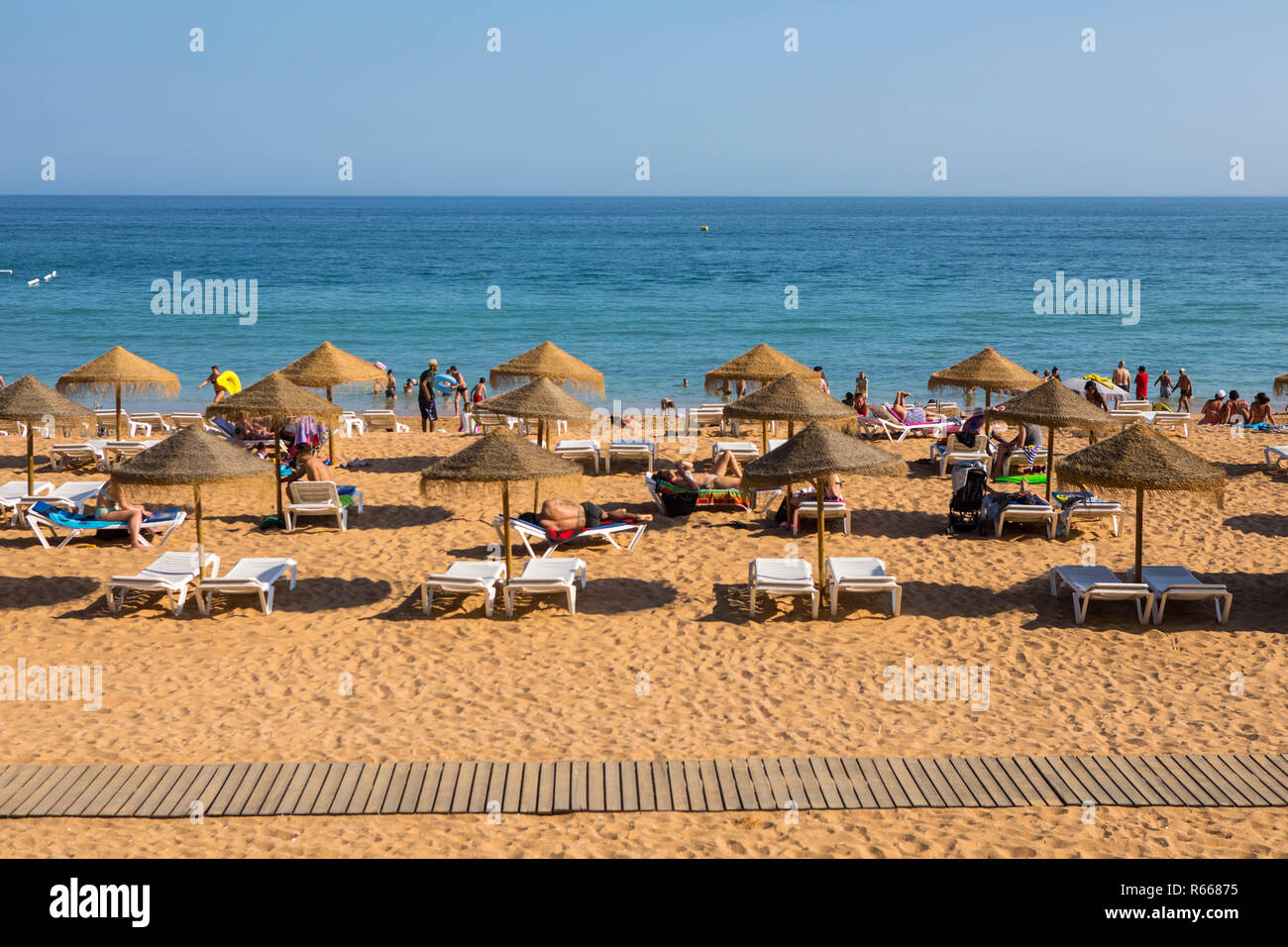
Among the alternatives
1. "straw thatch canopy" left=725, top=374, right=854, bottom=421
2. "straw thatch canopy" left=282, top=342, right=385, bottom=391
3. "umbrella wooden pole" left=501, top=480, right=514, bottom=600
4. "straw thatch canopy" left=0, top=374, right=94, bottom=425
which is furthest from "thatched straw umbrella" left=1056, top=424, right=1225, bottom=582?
"straw thatch canopy" left=0, top=374, right=94, bottom=425

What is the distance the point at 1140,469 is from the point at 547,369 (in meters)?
8.78

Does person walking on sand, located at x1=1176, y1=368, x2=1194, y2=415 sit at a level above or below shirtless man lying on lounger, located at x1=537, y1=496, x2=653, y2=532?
above

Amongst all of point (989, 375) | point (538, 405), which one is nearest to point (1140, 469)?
point (989, 375)

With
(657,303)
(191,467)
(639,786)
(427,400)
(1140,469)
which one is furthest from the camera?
(657,303)

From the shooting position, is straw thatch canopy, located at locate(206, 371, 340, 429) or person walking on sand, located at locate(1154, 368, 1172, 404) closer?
straw thatch canopy, located at locate(206, 371, 340, 429)

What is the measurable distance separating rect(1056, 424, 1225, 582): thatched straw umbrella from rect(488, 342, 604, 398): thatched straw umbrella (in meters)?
7.89

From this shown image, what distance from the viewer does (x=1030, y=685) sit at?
8398mm

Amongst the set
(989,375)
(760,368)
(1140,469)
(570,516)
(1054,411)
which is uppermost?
(760,368)

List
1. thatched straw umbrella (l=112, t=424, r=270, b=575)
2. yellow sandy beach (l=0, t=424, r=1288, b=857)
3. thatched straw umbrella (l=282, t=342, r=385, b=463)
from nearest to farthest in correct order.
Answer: yellow sandy beach (l=0, t=424, r=1288, b=857) < thatched straw umbrella (l=112, t=424, r=270, b=575) < thatched straw umbrella (l=282, t=342, r=385, b=463)

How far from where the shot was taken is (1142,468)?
9359mm

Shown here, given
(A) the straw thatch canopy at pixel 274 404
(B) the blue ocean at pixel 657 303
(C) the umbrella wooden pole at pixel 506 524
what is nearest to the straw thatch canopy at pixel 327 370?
(A) the straw thatch canopy at pixel 274 404

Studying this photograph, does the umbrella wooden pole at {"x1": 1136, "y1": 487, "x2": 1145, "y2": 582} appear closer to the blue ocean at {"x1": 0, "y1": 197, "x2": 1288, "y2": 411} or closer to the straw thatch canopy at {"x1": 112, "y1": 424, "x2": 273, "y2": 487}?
the straw thatch canopy at {"x1": 112, "y1": 424, "x2": 273, "y2": 487}

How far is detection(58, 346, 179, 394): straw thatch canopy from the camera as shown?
1591 cm

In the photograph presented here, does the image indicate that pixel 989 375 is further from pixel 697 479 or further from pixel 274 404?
pixel 274 404
